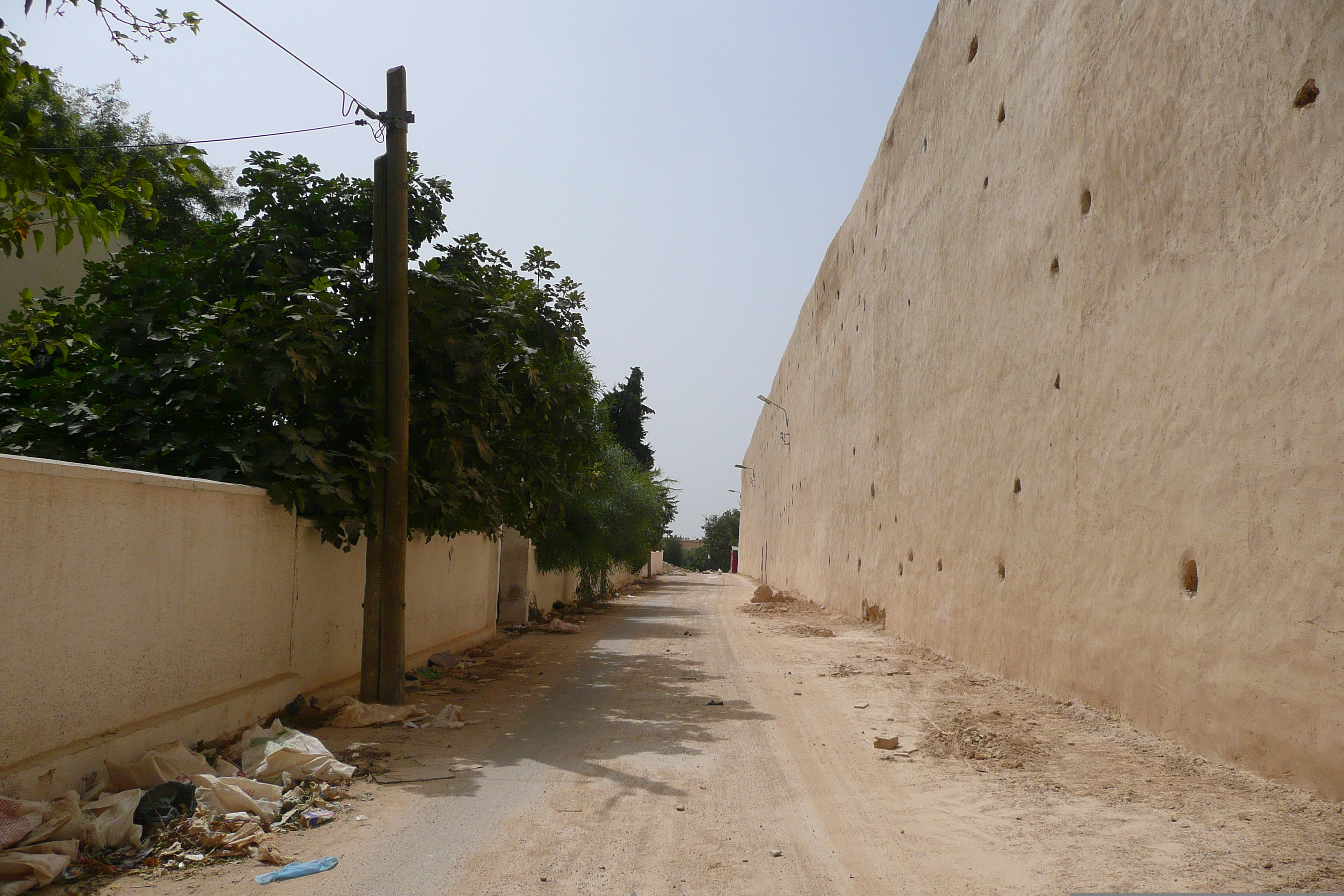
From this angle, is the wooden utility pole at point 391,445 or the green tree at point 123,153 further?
the wooden utility pole at point 391,445

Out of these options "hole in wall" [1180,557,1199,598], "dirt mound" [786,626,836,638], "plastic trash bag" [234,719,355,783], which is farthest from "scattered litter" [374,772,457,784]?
"dirt mound" [786,626,836,638]

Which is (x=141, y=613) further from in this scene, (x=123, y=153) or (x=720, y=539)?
(x=720, y=539)

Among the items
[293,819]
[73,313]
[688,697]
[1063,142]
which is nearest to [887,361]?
[1063,142]

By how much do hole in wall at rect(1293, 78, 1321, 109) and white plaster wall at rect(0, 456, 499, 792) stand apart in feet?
22.6

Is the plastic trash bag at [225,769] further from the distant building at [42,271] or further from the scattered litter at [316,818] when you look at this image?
the distant building at [42,271]

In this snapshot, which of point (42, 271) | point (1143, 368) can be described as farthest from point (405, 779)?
point (42, 271)

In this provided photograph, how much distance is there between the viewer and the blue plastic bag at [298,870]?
3895mm

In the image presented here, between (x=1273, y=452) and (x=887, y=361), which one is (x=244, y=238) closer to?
(x=1273, y=452)

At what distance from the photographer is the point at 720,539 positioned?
9581 centimetres

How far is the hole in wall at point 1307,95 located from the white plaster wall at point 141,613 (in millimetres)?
6881

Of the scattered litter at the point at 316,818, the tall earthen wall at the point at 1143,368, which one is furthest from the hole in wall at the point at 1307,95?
the scattered litter at the point at 316,818

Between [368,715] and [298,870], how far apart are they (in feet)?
11.3

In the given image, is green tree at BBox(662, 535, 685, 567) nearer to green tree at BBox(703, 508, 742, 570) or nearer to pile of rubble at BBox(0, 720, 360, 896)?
green tree at BBox(703, 508, 742, 570)

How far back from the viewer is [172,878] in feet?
12.8
